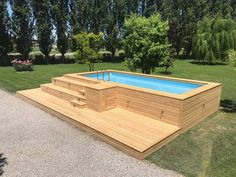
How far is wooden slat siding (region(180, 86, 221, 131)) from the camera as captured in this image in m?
6.92

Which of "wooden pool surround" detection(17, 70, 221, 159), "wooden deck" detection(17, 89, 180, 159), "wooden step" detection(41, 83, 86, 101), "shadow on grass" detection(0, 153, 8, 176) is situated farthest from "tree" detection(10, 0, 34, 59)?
"shadow on grass" detection(0, 153, 8, 176)

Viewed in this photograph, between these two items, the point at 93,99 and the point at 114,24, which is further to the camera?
the point at 114,24

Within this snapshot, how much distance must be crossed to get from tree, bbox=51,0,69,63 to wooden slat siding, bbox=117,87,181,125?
19.2 m

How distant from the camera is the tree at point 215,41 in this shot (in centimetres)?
2302

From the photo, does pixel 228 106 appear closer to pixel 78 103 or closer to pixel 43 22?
pixel 78 103

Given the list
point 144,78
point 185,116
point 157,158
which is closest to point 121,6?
point 144,78

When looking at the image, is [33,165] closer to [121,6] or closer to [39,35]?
[39,35]

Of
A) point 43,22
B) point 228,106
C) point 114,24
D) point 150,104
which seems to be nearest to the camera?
point 150,104

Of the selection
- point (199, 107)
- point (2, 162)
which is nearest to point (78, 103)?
point (2, 162)

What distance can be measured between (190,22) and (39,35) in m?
19.5

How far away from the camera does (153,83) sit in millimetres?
10992

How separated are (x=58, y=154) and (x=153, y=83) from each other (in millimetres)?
6523

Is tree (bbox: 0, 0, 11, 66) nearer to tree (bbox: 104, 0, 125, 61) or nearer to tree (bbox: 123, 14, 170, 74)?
tree (bbox: 104, 0, 125, 61)

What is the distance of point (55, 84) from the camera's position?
38.0ft
